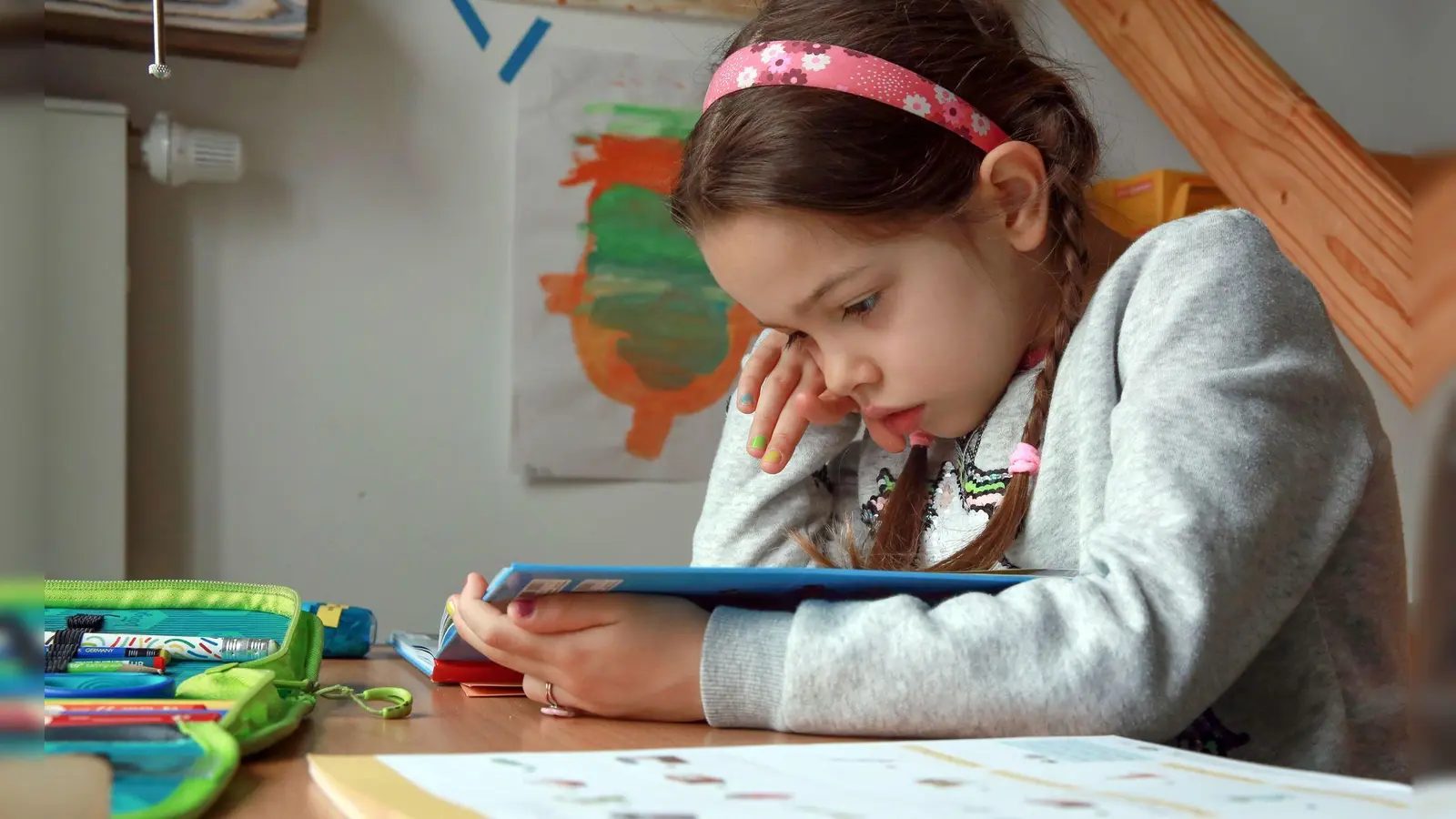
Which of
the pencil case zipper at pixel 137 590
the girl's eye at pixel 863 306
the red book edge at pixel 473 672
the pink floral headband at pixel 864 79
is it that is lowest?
the red book edge at pixel 473 672

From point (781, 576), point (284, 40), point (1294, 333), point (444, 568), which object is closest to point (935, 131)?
point (1294, 333)

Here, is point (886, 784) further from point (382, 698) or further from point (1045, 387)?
point (1045, 387)

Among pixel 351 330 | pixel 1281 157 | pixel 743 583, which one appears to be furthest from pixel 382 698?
pixel 351 330

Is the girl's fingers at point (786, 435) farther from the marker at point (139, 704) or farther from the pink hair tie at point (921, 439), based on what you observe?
the marker at point (139, 704)

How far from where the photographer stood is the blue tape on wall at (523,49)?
1747mm

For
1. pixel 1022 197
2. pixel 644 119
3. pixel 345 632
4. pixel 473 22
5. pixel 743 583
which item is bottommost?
pixel 345 632

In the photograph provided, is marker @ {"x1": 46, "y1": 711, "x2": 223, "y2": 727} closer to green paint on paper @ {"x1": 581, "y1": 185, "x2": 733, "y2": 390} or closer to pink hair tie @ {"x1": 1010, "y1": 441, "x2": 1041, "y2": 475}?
pink hair tie @ {"x1": 1010, "y1": 441, "x2": 1041, "y2": 475}

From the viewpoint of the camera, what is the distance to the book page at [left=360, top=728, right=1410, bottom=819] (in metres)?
0.31

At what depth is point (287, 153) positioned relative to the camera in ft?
5.35

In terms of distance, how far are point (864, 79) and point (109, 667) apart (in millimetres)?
564

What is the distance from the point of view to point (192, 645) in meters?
0.67

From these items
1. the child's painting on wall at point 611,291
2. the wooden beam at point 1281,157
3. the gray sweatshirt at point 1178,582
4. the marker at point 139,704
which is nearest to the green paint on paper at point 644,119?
the child's painting on wall at point 611,291

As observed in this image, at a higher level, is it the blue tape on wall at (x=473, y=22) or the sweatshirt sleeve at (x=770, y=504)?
the blue tape on wall at (x=473, y=22)

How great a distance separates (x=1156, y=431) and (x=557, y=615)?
11.7 inches
